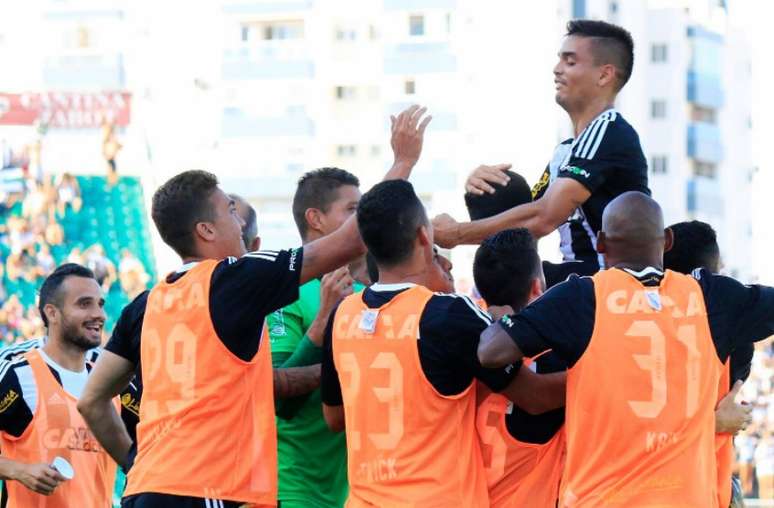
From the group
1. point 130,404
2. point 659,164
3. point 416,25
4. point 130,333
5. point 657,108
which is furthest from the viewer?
point 659,164

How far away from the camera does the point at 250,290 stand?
22.2 ft

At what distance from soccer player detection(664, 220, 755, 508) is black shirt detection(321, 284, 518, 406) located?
1.17 meters

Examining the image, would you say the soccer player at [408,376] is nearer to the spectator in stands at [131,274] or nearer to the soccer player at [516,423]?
the soccer player at [516,423]

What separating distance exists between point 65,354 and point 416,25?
48.8 metres

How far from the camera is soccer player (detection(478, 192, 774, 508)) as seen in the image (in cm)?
620

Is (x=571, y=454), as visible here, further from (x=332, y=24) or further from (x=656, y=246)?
(x=332, y=24)

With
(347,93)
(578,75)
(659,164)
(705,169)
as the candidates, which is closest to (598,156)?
(578,75)

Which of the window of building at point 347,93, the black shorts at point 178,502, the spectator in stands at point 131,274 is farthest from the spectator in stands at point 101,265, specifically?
the window of building at point 347,93

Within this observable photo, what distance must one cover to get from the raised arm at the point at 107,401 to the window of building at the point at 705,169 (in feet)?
232

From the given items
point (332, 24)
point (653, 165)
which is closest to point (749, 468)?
point (332, 24)

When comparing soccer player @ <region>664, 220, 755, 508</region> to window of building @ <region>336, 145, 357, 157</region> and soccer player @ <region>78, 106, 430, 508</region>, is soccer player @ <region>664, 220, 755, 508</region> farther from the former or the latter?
window of building @ <region>336, 145, 357, 157</region>

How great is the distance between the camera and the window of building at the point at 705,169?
76875 mm

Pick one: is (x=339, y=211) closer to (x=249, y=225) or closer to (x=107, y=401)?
(x=249, y=225)

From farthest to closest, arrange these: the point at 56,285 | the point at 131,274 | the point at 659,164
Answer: the point at 659,164 → the point at 131,274 → the point at 56,285
